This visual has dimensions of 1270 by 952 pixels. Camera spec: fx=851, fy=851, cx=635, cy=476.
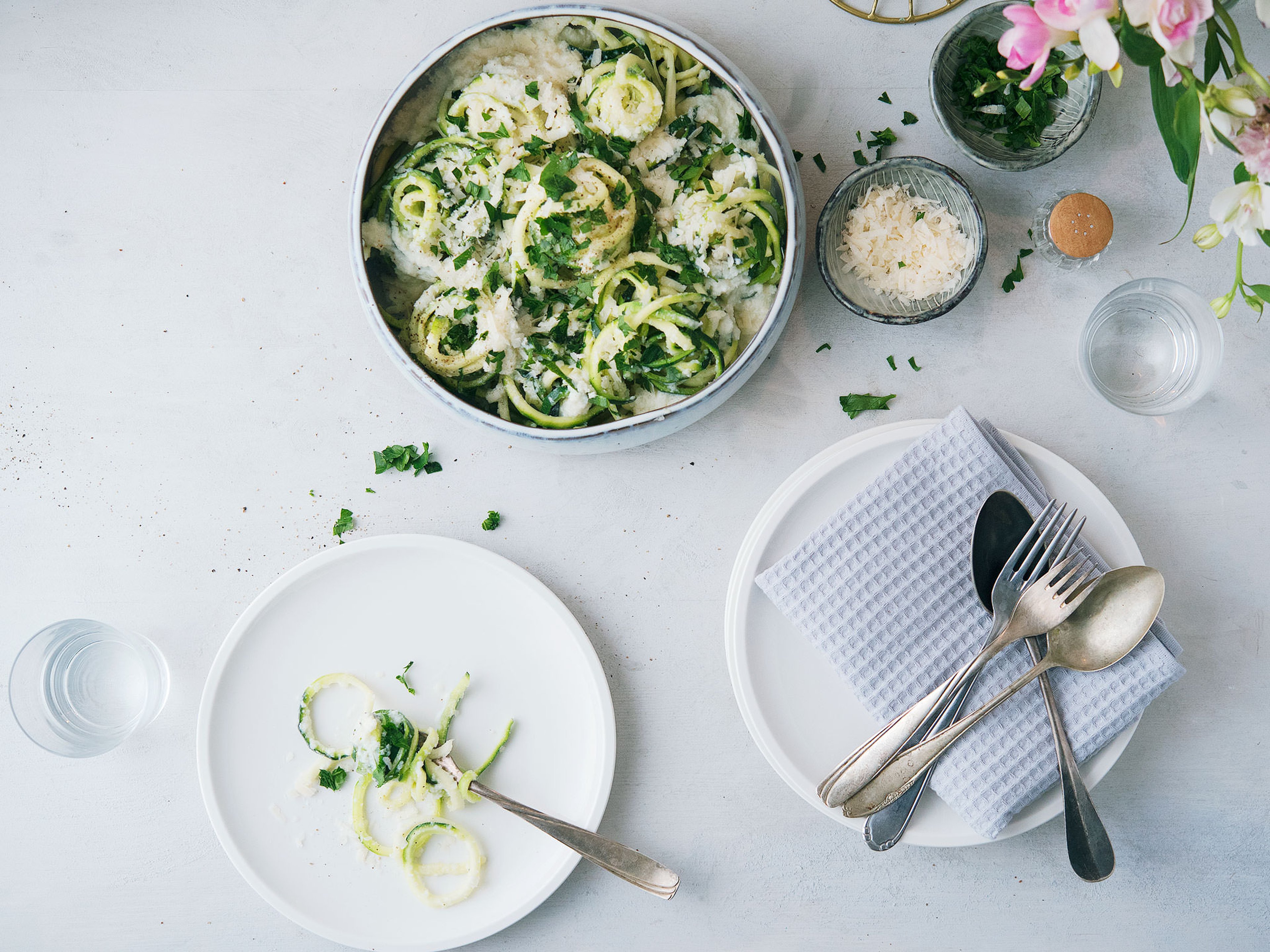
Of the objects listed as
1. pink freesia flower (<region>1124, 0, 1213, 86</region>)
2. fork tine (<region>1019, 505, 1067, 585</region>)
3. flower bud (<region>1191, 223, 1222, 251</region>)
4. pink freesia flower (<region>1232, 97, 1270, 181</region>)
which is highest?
pink freesia flower (<region>1124, 0, 1213, 86</region>)

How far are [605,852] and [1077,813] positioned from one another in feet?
2.46

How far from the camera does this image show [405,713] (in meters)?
1.48

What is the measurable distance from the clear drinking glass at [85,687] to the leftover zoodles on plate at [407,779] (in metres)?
0.30

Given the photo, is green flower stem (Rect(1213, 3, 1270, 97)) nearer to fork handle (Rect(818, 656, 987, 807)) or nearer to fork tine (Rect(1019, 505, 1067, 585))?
fork tine (Rect(1019, 505, 1067, 585))

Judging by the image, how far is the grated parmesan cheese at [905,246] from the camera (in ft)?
4.45

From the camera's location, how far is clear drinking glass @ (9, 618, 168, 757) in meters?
1.48

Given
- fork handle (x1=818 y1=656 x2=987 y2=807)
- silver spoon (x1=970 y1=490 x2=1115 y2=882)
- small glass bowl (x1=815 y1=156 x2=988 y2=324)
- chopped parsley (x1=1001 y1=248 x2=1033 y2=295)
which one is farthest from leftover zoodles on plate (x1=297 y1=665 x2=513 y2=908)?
chopped parsley (x1=1001 y1=248 x2=1033 y2=295)

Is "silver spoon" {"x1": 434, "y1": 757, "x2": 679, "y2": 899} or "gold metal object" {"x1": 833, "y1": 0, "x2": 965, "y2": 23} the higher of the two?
"gold metal object" {"x1": 833, "y1": 0, "x2": 965, "y2": 23}

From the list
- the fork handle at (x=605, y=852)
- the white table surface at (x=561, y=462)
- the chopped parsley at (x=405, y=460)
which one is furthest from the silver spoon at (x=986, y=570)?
the chopped parsley at (x=405, y=460)

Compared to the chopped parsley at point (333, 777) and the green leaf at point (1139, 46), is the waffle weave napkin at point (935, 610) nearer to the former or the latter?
the green leaf at point (1139, 46)

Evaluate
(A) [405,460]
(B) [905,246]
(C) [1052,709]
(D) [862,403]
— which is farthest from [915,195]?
(A) [405,460]

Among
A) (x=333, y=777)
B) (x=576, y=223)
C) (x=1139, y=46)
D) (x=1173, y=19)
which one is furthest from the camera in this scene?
(x=333, y=777)

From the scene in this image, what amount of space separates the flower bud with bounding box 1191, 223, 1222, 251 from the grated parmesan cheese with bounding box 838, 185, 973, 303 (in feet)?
1.30

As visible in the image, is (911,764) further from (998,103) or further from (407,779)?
(998,103)
